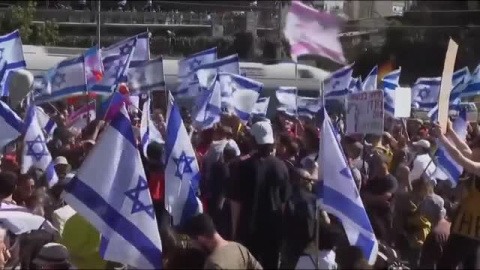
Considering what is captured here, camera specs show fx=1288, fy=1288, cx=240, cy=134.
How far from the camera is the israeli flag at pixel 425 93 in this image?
74.7ft

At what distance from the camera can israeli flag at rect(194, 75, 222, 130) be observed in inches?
728

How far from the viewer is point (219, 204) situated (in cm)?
1178

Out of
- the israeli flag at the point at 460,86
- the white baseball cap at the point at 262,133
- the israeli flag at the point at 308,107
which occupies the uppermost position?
the white baseball cap at the point at 262,133

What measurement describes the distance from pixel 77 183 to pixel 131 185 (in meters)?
0.37

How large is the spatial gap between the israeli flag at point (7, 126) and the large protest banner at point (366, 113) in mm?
3690

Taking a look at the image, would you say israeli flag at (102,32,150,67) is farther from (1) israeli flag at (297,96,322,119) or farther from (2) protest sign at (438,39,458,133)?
(2) protest sign at (438,39,458,133)

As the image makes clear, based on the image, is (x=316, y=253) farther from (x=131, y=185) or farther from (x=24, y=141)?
(x=24, y=141)

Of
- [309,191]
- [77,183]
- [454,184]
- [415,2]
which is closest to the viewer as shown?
[77,183]

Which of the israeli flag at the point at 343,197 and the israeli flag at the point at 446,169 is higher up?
the israeli flag at the point at 343,197

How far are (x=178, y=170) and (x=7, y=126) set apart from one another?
10.8ft

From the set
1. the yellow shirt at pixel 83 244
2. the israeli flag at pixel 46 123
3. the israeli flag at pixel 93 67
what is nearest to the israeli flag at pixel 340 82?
the israeli flag at pixel 93 67

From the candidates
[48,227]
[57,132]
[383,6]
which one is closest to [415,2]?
[383,6]

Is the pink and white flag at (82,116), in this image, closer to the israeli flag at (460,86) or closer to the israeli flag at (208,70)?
the israeli flag at (208,70)

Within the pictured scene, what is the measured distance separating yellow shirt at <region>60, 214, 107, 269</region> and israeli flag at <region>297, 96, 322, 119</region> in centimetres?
1469
